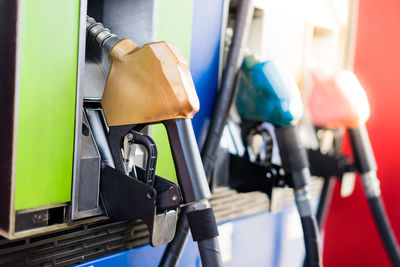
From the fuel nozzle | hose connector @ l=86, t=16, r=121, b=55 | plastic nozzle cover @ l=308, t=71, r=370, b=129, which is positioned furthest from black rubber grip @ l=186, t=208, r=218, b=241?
plastic nozzle cover @ l=308, t=71, r=370, b=129

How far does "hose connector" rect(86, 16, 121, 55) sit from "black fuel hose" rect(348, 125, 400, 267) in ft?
2.85

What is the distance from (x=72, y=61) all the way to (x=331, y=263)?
1700 millimetres

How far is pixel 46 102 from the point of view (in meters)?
0.66

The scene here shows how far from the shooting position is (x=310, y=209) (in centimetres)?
107

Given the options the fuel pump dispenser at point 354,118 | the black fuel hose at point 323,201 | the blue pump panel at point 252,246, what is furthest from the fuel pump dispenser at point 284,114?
the black fuel hose at point 323,201

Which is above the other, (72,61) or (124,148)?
(72,61)

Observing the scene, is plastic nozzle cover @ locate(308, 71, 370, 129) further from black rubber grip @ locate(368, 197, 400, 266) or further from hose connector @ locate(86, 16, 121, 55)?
hose connector @ locate(86, 16, 121, 55)

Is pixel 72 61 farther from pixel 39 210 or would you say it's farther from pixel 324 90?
pixel 324 90

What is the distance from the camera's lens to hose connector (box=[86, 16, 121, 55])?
731 millimetres

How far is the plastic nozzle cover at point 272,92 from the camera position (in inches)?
39.0

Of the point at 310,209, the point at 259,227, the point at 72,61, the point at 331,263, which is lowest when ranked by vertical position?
the point at 331,263

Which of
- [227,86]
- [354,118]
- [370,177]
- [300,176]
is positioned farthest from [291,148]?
[370,177]

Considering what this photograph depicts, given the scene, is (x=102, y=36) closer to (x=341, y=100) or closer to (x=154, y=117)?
(x=154, y=117)

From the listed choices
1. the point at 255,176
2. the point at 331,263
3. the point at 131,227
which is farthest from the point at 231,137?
the point at 331,263
